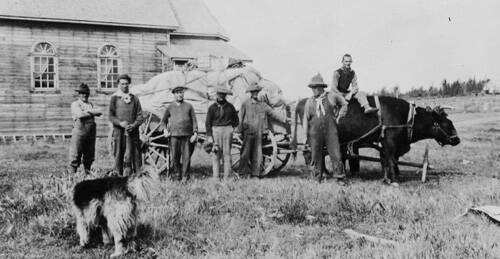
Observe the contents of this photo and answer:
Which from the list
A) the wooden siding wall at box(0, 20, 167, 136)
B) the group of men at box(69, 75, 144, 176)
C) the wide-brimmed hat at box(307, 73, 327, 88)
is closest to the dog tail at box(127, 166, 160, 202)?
the group of men at box(69, 75, 144, 176)

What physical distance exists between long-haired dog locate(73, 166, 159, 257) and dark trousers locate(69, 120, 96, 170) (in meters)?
4.16

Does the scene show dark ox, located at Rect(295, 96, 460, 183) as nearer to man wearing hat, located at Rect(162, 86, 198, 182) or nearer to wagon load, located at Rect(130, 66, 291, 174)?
wagon load, located at Rect(130, 66, 291, 174)

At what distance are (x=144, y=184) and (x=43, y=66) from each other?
1766 cm

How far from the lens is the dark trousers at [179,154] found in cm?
1005

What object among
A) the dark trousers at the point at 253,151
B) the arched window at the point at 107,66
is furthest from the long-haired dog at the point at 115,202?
the arched window at the point at 107,66

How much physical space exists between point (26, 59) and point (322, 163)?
15.4 metres

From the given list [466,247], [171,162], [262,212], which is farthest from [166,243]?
[171,162]

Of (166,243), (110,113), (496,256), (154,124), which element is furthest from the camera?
(154,124)

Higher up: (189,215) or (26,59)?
(26,59)

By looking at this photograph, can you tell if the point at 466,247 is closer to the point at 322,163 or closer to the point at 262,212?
the point at 262,212

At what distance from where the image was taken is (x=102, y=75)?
22156 millimetres

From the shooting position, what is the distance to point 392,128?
10250 mm

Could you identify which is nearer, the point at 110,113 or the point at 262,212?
the point at 262,212

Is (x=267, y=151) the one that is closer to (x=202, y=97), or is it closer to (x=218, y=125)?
(x=218, y=125)
